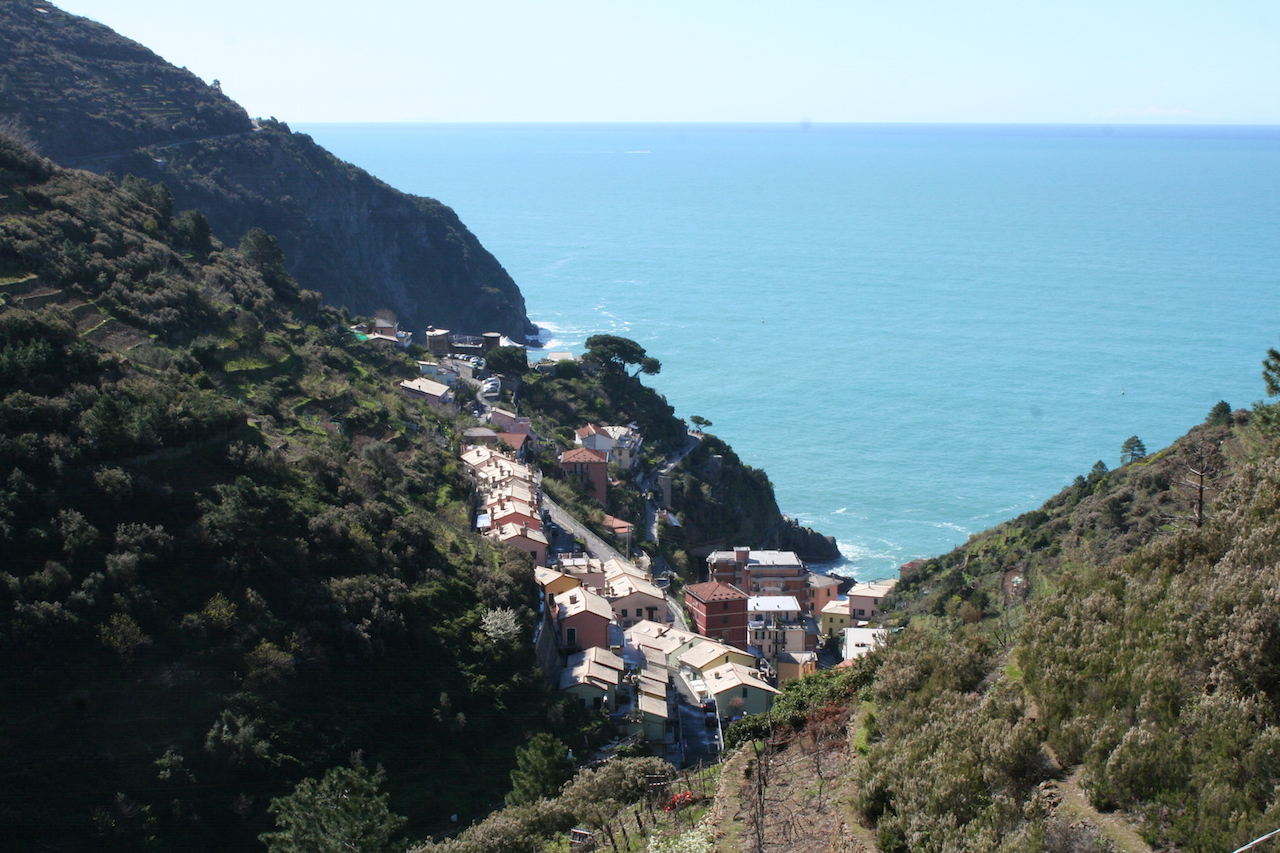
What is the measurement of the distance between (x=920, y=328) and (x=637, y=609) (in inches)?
2684

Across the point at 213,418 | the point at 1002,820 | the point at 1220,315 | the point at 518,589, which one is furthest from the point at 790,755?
the point at 1220,315

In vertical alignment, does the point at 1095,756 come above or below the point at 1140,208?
below

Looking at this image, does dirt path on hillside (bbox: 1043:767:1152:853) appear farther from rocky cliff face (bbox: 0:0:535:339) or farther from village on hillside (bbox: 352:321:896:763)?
rocky cliff face (bbox: 0:0:535:339)

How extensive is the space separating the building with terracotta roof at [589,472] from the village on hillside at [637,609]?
0.17 feet

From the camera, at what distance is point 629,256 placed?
4970 inches

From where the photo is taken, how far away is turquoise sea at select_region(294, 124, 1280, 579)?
2282 inches

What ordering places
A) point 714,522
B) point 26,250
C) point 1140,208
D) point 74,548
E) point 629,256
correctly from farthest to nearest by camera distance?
point 1140,208
point 629,256
point 714,522
point 26,250
point 74,548

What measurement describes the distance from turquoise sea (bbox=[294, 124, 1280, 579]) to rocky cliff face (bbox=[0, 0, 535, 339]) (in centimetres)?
1059

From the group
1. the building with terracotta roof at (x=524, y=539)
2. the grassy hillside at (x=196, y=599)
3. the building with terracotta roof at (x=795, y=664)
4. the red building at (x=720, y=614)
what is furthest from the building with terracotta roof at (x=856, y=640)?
the grassy hillside at (x=196, y=599)

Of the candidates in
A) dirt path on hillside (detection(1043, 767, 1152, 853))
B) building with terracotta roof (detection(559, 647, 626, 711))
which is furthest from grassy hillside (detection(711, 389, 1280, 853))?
building with terracotta roof (detection(559, 647, 626, 711))

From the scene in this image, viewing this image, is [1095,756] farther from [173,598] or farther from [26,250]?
[26,250]

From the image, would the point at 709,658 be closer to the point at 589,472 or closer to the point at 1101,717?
the point at 1101,717

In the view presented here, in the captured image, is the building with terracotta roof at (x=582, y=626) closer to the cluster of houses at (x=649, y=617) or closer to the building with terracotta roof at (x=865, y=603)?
the cluster of houses at (x=649, y=617)

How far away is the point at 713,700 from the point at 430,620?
23.9ft
